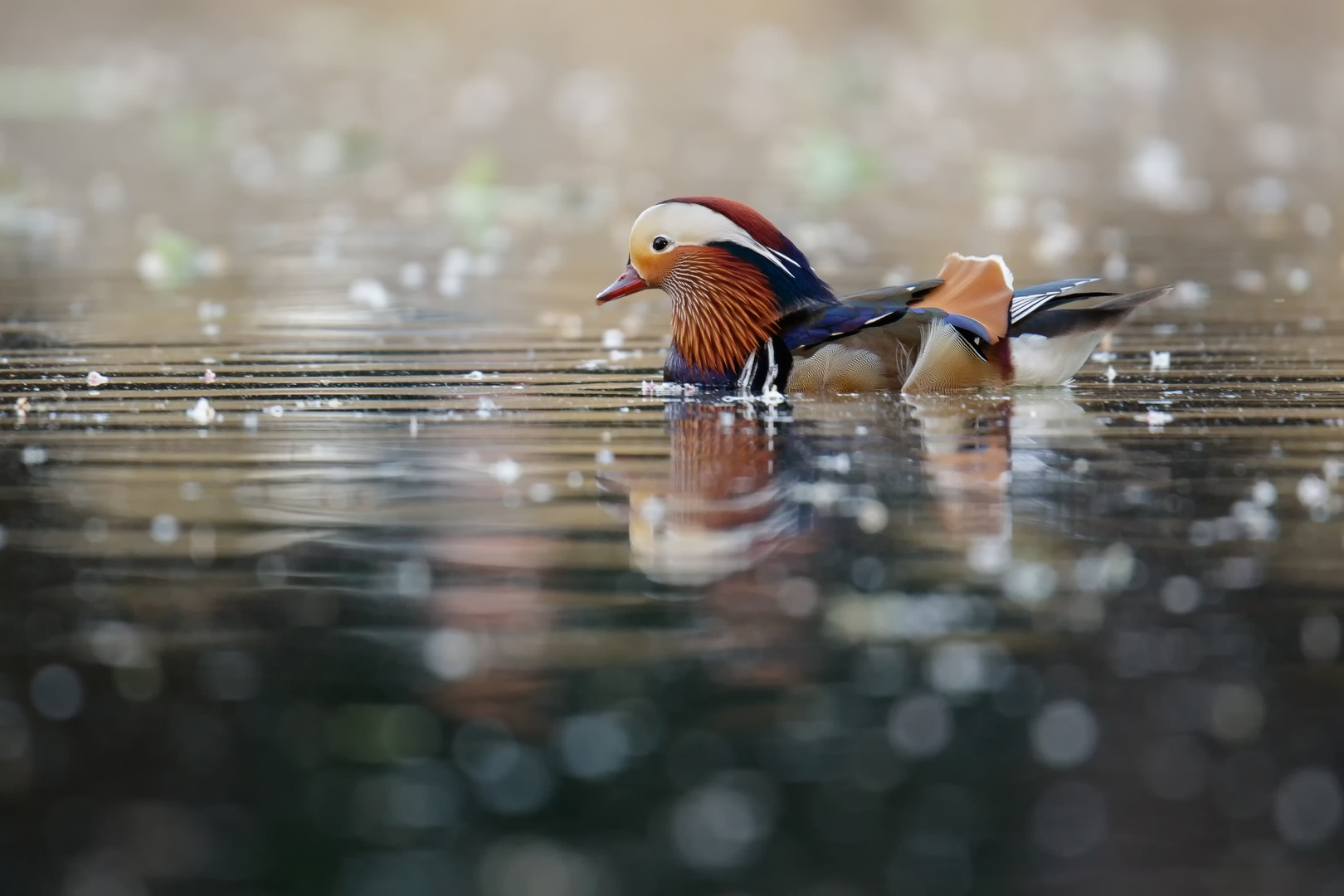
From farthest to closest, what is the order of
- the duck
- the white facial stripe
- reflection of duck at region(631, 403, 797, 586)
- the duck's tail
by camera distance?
the white facial stripe
the duck's tail
the duck
reflection of duck at region(631, 403, 797, 586)

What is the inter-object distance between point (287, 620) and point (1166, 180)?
1358 cm

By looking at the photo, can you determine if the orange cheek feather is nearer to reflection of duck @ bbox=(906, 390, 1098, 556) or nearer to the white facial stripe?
the white facial stripe

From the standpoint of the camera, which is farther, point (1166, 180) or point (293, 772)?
point (1166, 180)

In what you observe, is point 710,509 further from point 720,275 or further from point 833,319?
point 720,275

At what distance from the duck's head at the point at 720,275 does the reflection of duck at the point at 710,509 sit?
700 millimetres

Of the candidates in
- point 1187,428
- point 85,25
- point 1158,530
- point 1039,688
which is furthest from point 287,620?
point 85,25

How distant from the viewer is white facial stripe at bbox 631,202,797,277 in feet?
25.9

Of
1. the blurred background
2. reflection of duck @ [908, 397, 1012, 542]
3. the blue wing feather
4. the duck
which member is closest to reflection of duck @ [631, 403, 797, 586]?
the blurred background

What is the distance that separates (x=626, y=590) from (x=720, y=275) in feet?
9.84

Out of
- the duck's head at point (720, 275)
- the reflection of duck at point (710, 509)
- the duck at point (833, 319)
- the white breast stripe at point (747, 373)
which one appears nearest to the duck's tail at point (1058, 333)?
the duck at point (833, 319)

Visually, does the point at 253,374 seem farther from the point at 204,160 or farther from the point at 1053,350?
the point at 204,160

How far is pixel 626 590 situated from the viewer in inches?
200

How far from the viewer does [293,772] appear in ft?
13.2

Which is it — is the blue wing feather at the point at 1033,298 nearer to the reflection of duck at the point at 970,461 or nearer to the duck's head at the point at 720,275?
the reflection of duck at the point at 970,461
